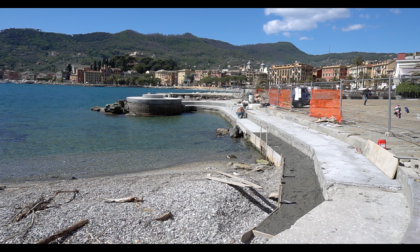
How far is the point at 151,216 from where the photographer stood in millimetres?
5484

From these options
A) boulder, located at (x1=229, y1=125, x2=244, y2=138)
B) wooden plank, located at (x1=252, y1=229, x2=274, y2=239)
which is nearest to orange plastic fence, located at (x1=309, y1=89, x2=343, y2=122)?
boulder, located at (x1=229, y1=125, x2=244, y2=138)

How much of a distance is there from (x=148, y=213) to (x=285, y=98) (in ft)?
57.8

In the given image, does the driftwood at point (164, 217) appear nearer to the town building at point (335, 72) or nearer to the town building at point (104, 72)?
the town building at point (335, 72)

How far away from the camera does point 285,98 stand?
21578 mm

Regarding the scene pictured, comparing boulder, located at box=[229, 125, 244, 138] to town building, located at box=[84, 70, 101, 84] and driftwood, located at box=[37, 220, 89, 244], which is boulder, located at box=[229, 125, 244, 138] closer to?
driftwood, located at box=[37, 220, 89, 244]

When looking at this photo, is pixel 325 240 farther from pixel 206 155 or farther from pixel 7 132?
pixel 7 132

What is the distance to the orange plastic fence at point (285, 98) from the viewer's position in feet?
68.7

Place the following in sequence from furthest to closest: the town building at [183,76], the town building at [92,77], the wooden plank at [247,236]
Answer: the town building at [92,77]
the town building at [183,76]
the wooden plank at [247,236]

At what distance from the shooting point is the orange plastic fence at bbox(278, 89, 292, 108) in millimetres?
20930

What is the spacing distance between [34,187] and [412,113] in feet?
43.4

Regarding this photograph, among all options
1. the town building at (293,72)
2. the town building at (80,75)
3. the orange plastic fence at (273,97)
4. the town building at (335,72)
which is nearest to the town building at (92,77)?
the town building at (80,75)

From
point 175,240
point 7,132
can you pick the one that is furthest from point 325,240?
point 7,132

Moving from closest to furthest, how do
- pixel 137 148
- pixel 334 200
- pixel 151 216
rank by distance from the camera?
pixel 334 200
pixel 151 216
pixel 137 148

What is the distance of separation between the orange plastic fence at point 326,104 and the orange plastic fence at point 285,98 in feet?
17.4
